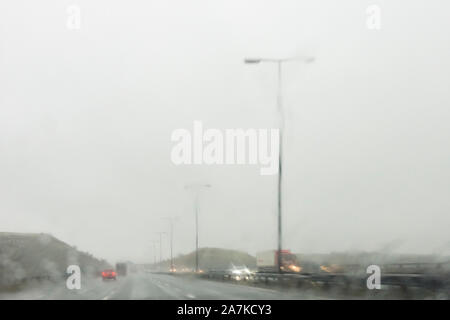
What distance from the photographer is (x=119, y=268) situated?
99.2m

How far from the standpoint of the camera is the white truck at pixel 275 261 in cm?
6153

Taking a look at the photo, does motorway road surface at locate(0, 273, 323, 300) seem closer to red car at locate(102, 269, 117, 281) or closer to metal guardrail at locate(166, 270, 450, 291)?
metal guardrail at locate(166, 270, 450, 291)

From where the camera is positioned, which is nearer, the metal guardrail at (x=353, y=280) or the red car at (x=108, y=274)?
the metal guardrail at (x=353, y=280)

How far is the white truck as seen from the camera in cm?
6153

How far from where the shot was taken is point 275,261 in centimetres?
6794

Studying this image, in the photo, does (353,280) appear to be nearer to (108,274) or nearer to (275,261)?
(108,274)

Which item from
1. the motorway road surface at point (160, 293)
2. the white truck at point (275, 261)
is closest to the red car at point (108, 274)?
the white truck at point (275, 261)

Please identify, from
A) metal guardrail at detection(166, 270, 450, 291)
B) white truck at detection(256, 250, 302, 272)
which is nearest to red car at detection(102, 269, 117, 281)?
white truck at detection(256, 250, 302, 272)

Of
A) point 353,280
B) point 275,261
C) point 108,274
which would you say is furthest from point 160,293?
point 275,261

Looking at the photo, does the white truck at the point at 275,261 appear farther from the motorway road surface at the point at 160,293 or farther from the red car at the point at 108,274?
the motorway road surface at the point at 160,293

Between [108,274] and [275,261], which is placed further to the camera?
[275,261]
